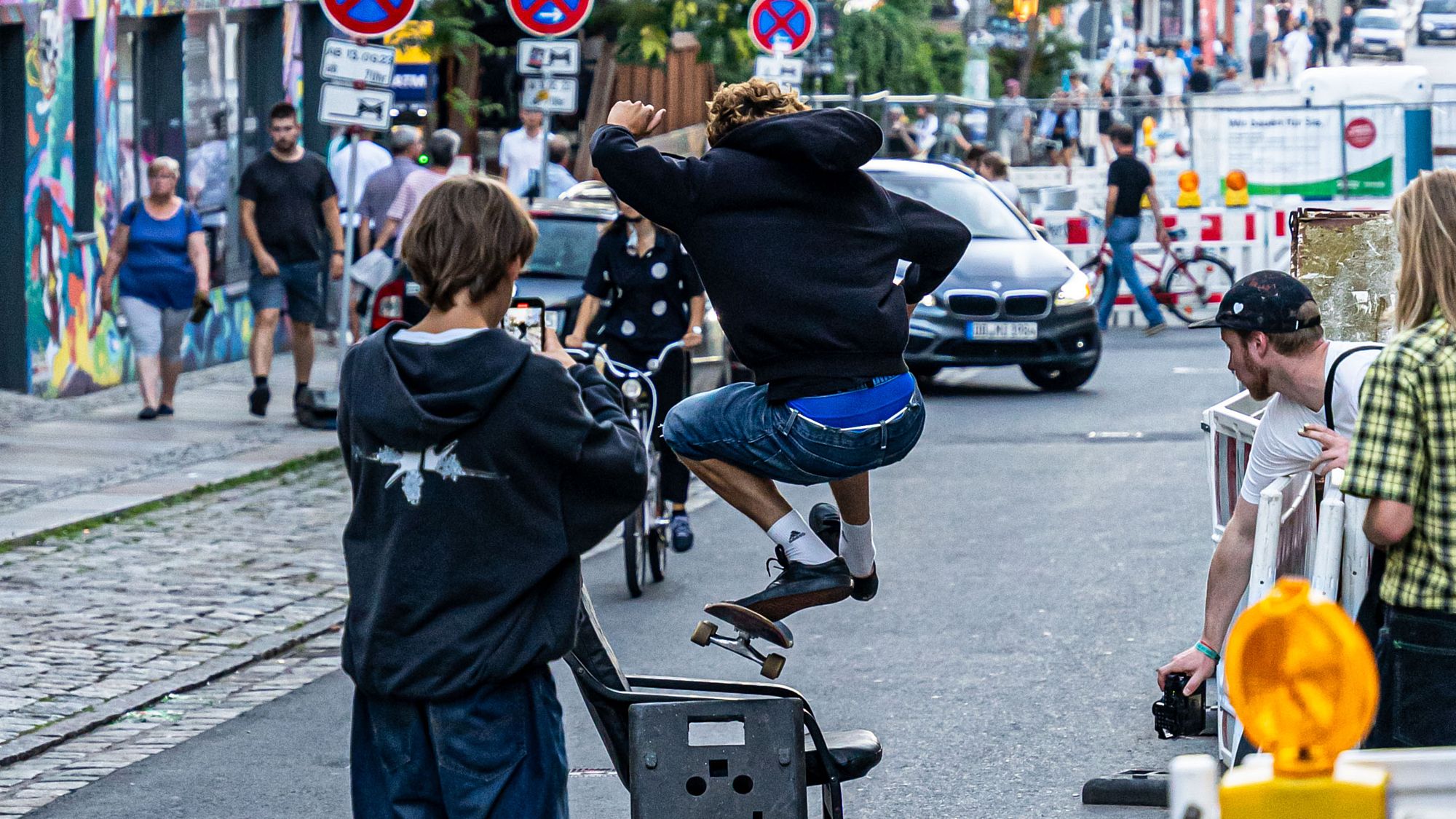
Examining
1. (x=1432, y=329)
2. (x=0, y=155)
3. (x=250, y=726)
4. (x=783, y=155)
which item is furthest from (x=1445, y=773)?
(x=0, y=155)

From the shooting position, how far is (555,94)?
19469mm

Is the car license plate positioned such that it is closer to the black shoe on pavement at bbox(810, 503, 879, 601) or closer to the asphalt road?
the asphalt road

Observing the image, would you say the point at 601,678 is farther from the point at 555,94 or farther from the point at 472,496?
the point at 555,94

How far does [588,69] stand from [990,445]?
18.8m

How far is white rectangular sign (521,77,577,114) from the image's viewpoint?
1939cm

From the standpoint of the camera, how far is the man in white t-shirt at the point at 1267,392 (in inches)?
217

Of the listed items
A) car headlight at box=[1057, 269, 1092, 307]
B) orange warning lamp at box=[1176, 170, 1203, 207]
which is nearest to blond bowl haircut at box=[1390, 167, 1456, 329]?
car headlight at box=[1057, 269, 1092, 307]

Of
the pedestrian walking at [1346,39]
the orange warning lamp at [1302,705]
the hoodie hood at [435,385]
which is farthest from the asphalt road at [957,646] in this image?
the pedestrian walking at [1346,39]

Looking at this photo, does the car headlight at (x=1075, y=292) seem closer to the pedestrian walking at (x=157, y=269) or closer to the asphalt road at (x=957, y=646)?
the asphalt road at (x=957, y=646)

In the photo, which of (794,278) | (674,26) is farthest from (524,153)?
(794,278)

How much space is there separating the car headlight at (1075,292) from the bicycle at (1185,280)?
465 centimetres

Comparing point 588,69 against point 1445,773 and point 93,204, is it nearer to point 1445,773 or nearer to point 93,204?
point 93,204

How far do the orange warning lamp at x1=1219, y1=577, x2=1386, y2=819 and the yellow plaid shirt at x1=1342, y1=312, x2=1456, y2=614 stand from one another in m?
1.71

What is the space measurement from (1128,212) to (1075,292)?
4.25 m
